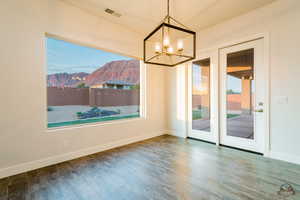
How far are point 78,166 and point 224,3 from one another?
4.17m

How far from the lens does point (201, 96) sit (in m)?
3.98

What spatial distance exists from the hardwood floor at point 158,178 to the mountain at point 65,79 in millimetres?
1582

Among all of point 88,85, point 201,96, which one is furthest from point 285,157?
point 88,85

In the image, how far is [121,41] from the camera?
11.9ft

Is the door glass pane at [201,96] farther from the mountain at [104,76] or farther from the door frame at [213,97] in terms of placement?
the mountain at [104,76]

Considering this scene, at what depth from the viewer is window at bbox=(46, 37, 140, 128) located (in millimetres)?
2842

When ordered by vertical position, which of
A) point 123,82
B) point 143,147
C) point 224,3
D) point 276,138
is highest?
point 224,3

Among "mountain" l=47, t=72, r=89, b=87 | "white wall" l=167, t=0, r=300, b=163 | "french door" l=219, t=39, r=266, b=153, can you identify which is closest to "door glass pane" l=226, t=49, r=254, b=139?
"french door" l=219, t=39, r=266, b=153

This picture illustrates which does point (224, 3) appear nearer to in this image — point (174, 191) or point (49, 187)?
point (174, 191)

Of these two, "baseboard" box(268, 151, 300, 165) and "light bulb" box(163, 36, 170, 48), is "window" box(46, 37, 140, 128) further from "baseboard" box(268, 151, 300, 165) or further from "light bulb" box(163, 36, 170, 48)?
"baseboard" box(268, 151, 300, 165)

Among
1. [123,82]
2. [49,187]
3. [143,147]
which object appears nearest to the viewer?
[49,187]

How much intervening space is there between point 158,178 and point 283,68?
10.1 ft

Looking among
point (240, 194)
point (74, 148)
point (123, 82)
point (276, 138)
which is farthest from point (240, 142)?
point (74, 148)

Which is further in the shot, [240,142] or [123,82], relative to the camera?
[123,82]
